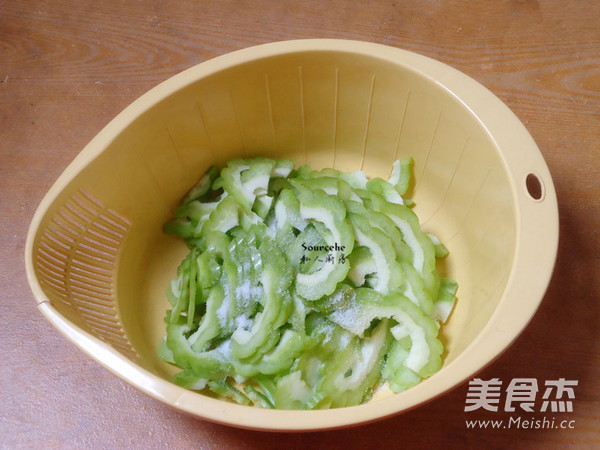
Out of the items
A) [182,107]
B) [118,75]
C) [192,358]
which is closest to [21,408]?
[192,358]

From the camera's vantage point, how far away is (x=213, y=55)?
133 centimetres

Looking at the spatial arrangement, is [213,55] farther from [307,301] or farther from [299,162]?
[307,301]

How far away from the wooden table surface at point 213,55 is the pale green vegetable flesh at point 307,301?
0.31 feet

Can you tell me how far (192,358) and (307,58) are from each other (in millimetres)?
615

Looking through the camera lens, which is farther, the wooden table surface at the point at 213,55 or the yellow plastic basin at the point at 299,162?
the wooden table surface at the point at 213,55

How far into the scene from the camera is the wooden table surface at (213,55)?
0.97 m

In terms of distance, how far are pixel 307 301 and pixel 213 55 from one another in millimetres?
724

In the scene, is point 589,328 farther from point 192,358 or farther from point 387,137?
point 192,358

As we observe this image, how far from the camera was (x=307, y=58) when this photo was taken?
1.02 metres

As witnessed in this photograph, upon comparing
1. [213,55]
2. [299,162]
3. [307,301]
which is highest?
[213,55]

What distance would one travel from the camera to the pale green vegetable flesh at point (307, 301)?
0.94 meters

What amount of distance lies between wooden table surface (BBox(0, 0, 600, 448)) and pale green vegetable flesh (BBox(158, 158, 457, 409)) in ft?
0.31

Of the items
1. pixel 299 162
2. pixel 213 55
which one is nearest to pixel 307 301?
pixel 299 162

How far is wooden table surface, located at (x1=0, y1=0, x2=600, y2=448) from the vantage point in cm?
97
